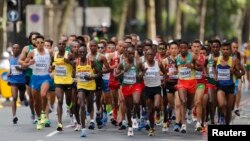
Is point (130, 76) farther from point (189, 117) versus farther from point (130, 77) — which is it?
point (189, 117)

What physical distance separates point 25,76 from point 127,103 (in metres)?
3.59

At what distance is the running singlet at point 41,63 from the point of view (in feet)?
73.7

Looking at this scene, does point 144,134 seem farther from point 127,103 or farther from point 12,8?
point 12,8

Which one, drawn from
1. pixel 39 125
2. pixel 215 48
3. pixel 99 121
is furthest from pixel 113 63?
A: pixel 215 48

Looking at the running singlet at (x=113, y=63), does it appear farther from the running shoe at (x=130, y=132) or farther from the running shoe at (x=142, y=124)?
the running shoe at (x=130, y=132)

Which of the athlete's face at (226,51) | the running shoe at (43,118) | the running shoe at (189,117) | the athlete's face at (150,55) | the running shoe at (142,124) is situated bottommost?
the running shoe at (189,117)

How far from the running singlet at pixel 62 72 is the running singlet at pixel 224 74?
3.12 meters

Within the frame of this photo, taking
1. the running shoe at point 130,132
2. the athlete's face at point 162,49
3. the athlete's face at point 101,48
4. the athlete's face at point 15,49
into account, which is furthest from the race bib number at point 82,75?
the athlete's face at point 15,49

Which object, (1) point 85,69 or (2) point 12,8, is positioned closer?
(1) point 85,69

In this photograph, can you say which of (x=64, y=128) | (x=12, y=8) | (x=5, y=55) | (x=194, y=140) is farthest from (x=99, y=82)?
(x=5, y=55)

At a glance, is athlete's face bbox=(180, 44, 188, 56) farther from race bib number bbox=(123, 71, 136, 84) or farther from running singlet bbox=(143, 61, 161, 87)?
race bib number bbox=(123, 71, 136, 84)

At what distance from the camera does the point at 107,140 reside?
20.0 m

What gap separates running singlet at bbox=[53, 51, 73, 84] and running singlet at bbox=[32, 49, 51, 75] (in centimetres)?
61

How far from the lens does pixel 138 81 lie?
21188 mm
